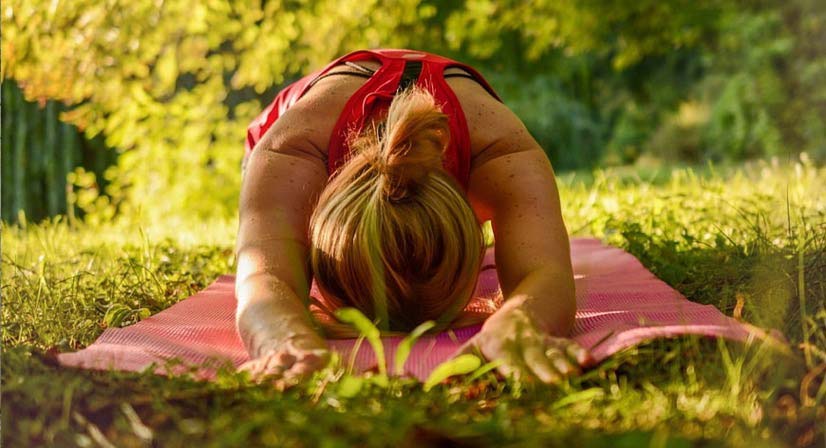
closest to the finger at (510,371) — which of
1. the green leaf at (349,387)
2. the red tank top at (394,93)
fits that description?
the green leaf at (349,387)

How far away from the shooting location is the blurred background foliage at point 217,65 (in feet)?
18.2

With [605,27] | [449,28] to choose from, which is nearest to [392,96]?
[449,28]

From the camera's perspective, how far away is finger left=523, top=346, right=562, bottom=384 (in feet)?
5.47

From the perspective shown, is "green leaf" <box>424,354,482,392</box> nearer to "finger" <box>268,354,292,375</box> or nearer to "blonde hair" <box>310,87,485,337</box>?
"finger" <box>268,354,292,375</box>

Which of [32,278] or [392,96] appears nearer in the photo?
[392,96]

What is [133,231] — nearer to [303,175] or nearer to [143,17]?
[143,17]

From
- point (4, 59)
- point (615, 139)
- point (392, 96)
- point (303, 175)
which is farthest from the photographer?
point (615, 139)

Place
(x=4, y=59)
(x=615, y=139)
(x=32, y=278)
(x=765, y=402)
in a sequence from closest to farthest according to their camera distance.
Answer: (x=765, y=402)
(x=32, y=278)
(x=4, y=59)
(x=615, y=139)

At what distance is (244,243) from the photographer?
2.26 metres

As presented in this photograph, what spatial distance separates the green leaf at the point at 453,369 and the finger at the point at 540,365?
99 millimetres

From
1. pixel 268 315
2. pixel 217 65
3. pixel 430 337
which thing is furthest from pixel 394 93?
pixel 217 65

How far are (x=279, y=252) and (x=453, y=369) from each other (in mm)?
691

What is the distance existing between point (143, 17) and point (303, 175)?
3.79 meters

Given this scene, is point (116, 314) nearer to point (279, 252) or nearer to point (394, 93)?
point (279, 252)
